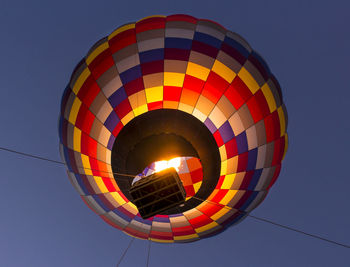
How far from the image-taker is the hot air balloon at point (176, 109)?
187 inches

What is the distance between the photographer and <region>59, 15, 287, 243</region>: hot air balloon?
474 centimetres

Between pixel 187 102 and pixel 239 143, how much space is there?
1180 millimetres

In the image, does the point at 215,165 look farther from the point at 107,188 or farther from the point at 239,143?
the point at 107,188

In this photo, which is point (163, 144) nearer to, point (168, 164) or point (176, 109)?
point (176, 109)

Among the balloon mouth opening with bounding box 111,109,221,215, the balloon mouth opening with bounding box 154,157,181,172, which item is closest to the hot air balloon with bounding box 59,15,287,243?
the balloon mouth opening with bounding box 111,109,221,215

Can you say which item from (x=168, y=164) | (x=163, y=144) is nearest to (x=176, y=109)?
(x=163, y=144)

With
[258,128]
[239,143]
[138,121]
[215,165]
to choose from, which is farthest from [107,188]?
[258,128]

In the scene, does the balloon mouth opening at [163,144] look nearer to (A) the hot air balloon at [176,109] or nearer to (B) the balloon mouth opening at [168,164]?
(A) the hot air balloon at [176,109]

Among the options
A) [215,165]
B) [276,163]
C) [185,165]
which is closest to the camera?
[215,165]

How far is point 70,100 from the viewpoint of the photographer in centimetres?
510

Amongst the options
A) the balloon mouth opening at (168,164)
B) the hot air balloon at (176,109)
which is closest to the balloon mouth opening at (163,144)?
the hot air balloon at (176,109)

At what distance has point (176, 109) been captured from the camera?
16.2 ft

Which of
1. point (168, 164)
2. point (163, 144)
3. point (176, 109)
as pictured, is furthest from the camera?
point (168, 164)

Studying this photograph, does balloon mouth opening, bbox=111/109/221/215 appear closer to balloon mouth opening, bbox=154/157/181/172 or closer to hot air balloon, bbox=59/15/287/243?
hot air balloon, bbox=59/15/287/243
